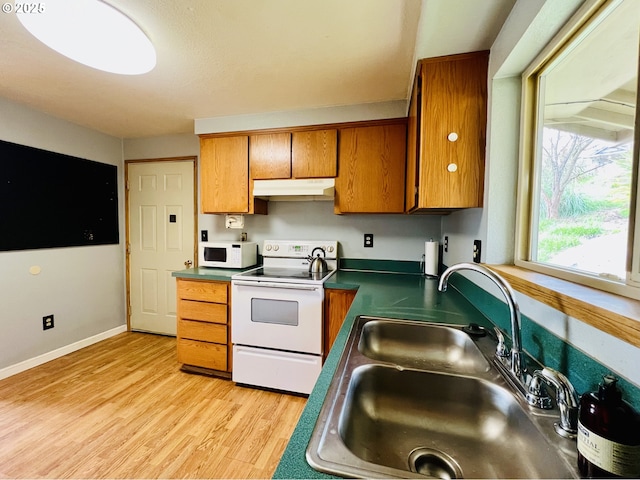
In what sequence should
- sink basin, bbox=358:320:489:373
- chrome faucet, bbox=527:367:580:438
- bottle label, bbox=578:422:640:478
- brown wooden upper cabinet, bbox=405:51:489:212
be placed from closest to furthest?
bottle label, bbox=578:422:640:478 → chrome faucet, bbox=527:367:580:438 → sink basin, bbox=358:320:489:373 → brown wooden upper cabinet, bbox=405:51:489:212

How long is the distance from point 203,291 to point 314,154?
58.0 inches

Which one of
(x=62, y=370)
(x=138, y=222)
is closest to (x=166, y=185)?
(x=138, y=222)

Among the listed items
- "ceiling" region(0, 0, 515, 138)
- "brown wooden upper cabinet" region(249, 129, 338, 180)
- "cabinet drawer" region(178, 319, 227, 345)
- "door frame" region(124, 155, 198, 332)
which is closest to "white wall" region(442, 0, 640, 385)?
"ceiling" region(0, 0, 515, 138)

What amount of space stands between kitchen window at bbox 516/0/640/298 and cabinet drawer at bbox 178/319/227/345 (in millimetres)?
2097

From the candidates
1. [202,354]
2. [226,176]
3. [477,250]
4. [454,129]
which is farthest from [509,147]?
[202,354]

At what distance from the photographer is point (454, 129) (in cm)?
134

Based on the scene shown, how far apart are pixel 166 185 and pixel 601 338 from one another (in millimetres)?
3490

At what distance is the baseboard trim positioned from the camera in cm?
224

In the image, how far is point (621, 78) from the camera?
0.74 metres

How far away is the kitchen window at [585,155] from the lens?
2.29 feet

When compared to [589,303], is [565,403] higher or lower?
lower

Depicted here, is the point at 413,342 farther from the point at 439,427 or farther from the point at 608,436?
the point at 608,436

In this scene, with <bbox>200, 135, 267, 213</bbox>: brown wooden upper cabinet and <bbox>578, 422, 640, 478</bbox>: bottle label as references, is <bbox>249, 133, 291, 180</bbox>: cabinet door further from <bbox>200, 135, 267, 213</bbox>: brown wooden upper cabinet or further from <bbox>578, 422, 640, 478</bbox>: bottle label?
<bbox>578, 422, 640, 478</bbox>: bottle label

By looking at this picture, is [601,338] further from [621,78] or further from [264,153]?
[264,153]
